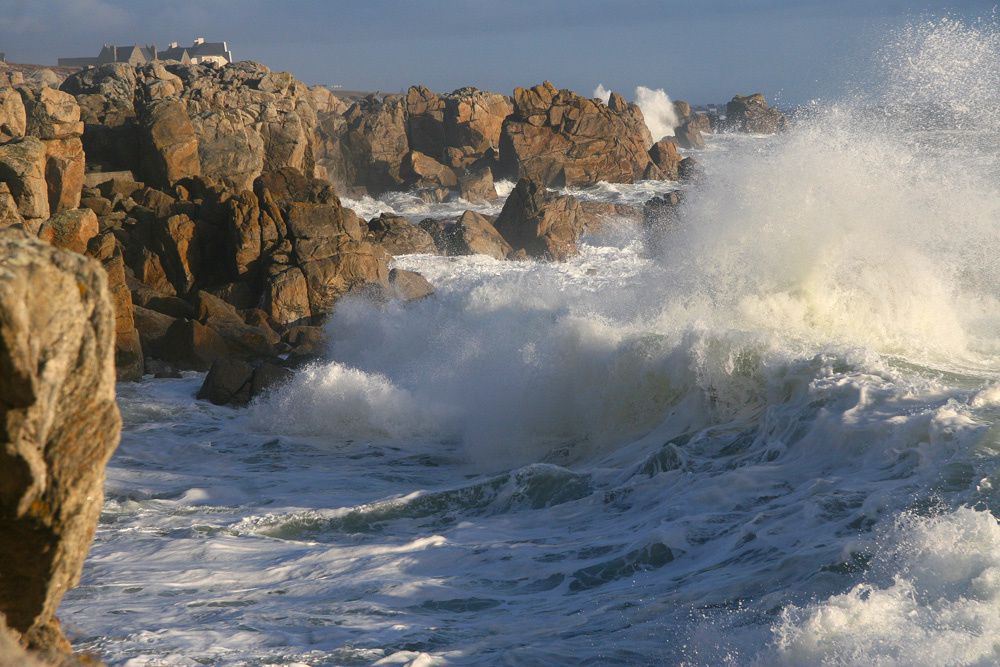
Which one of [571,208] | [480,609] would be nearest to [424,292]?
[571,208]

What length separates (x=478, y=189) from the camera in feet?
141

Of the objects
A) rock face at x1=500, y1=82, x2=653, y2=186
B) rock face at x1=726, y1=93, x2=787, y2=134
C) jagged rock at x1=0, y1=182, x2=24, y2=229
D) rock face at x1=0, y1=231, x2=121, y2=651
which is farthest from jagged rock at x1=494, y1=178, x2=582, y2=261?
rock face at x1=726, y1=93, x2=787, y2=134

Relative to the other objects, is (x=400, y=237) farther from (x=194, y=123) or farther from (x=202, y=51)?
(x=202, y=51)

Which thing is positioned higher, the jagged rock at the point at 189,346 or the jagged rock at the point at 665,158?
the jagged rock at the point at 665,158

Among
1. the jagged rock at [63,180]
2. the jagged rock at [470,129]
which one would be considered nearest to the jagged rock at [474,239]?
the jagged rock at [63,180]

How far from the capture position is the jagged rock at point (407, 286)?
2033 cm

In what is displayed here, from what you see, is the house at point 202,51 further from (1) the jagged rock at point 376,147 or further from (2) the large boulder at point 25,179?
(2) the large boulder at point 25,179

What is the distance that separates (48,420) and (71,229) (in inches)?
621

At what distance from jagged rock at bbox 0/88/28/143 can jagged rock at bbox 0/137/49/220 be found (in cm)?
346

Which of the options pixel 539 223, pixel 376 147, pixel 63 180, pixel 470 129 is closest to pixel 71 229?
pixel 63 180

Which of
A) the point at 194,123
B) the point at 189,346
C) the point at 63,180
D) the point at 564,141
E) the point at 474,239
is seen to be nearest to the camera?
the point at 189,346

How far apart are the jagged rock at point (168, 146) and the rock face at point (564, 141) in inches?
906

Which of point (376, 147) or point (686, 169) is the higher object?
point (376, 147)

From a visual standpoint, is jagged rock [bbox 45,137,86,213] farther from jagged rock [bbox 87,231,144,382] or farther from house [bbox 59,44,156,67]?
house [bbox 59,44,156,67]
